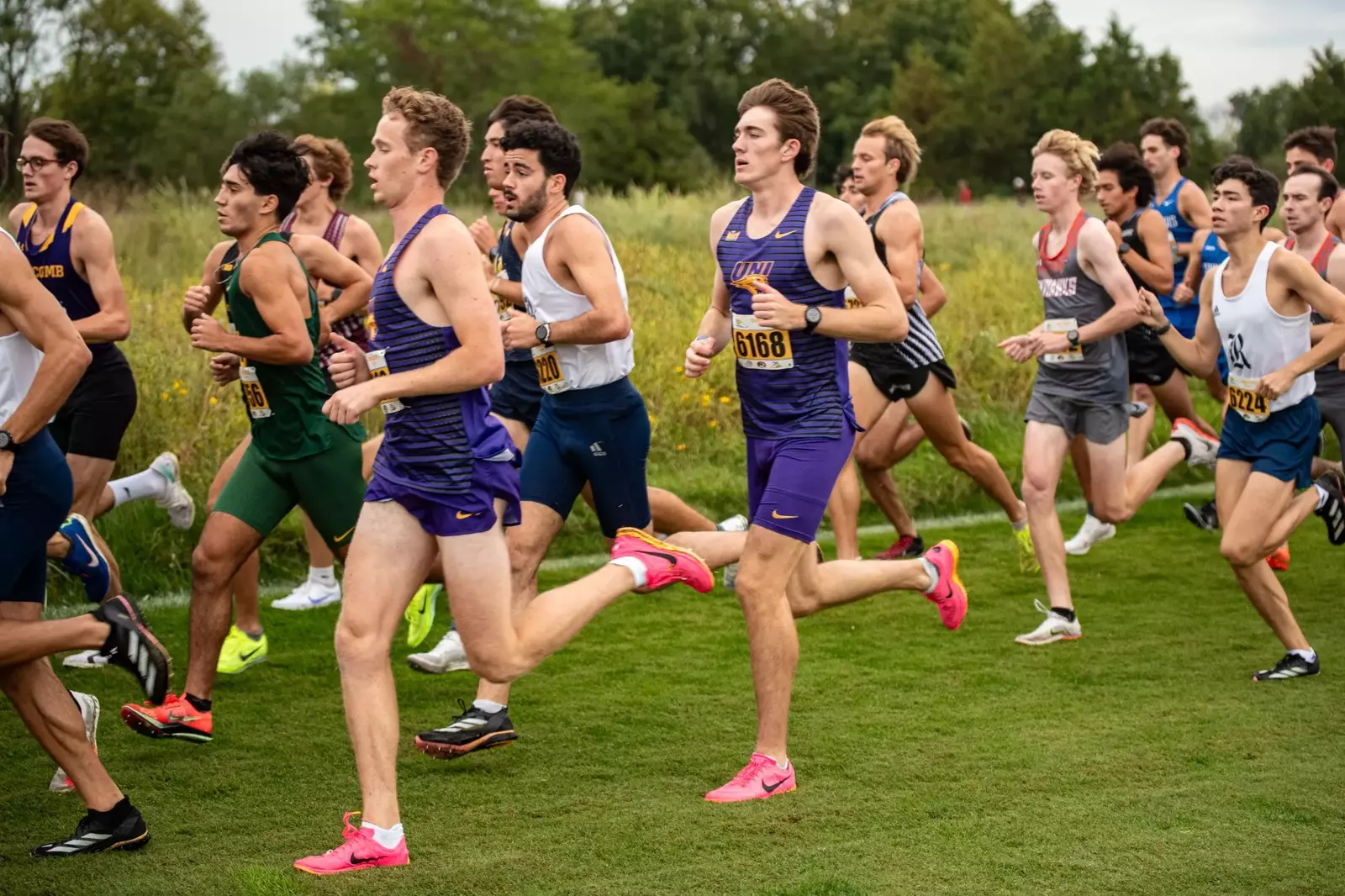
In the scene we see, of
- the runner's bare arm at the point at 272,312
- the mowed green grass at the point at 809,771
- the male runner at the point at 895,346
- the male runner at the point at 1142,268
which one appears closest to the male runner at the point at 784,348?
the mowed green grass at the point at 809,771

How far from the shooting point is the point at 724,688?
6625 millimetres

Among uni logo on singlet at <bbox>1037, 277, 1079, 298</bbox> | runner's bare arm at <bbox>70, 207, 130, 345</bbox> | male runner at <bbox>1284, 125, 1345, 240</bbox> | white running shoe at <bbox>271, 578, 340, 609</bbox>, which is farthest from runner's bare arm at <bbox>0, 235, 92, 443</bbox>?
male runner at <bbox>1284, 125, 1345, 240</bbox>

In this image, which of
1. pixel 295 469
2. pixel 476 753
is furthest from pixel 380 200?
pixel 476 753

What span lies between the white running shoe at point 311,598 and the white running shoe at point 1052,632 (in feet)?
11.3

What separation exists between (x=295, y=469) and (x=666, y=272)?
10662mm

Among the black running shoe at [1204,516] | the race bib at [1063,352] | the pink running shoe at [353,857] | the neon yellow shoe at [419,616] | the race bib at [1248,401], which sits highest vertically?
the race bib at [1063,352]

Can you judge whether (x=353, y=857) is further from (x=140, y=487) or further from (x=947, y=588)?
(x=140, y=487)

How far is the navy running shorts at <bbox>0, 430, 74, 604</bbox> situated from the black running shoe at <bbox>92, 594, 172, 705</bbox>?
22cm

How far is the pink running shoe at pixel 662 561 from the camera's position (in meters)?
5.15

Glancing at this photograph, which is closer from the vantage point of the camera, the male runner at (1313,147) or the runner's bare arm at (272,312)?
the runner's bare arm at (272,312)

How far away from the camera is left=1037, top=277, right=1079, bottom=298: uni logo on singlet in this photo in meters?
7.59

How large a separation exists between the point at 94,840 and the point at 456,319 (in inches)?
72.9

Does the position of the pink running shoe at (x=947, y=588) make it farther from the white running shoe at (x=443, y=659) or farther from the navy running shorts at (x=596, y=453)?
the white running shoe at (x=443, y=659)

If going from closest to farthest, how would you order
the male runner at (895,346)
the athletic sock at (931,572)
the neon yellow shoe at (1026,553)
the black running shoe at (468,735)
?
the black running shoe at (468,735) → the athletic sock at (931,572) → the male runner at (895,346) → the neon yellow shoe at (1026,553)
